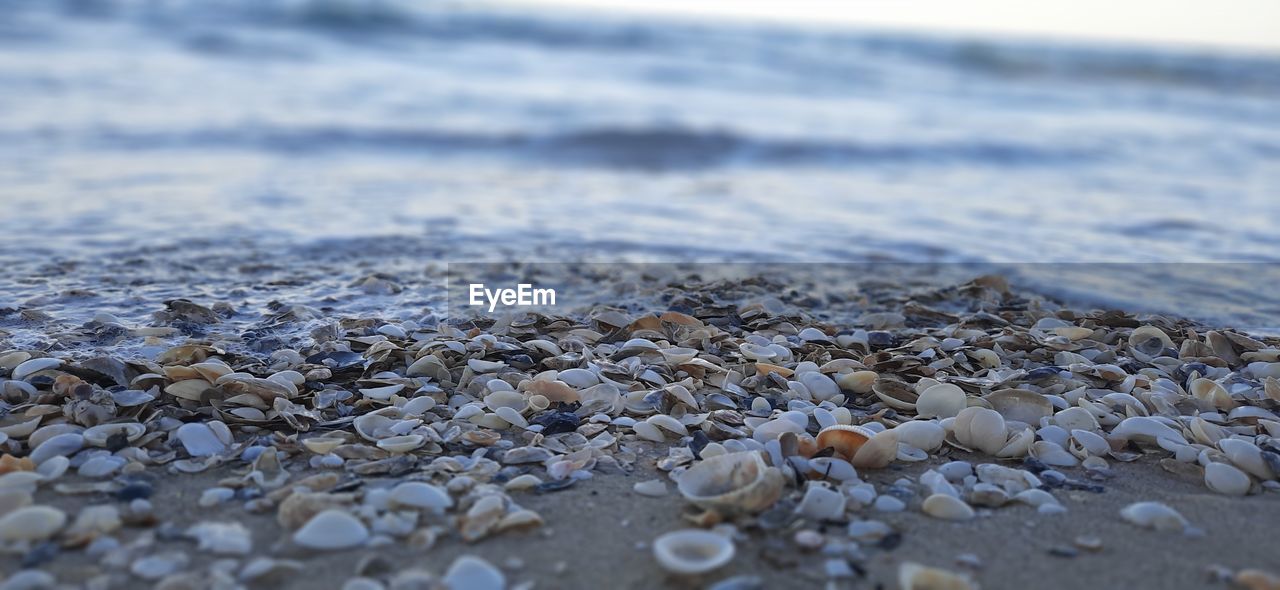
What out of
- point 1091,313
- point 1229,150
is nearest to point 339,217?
point 1091,313

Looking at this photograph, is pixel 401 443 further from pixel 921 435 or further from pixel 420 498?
pixel 921 435

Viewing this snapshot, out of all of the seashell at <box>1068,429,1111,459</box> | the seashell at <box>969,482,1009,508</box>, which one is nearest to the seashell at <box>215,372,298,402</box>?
the seashell at <box>969,482,1009,508</box>

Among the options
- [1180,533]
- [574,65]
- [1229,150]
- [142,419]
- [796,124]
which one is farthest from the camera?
[574,65]

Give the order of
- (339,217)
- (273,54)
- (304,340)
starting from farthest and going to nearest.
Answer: (273,54)
(339,217)
(304,340)

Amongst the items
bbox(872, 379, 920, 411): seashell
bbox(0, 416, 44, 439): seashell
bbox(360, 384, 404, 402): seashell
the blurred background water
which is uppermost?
the blurred background water

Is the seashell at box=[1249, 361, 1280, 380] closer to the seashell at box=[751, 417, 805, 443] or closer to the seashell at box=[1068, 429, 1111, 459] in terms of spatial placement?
the seashell at box=[1068, 429, 1111, 459]

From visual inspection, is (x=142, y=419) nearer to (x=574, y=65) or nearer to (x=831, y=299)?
(x=831, y=299)

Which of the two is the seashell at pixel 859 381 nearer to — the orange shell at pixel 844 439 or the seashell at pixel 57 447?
the orange shell at pixel 844 439
